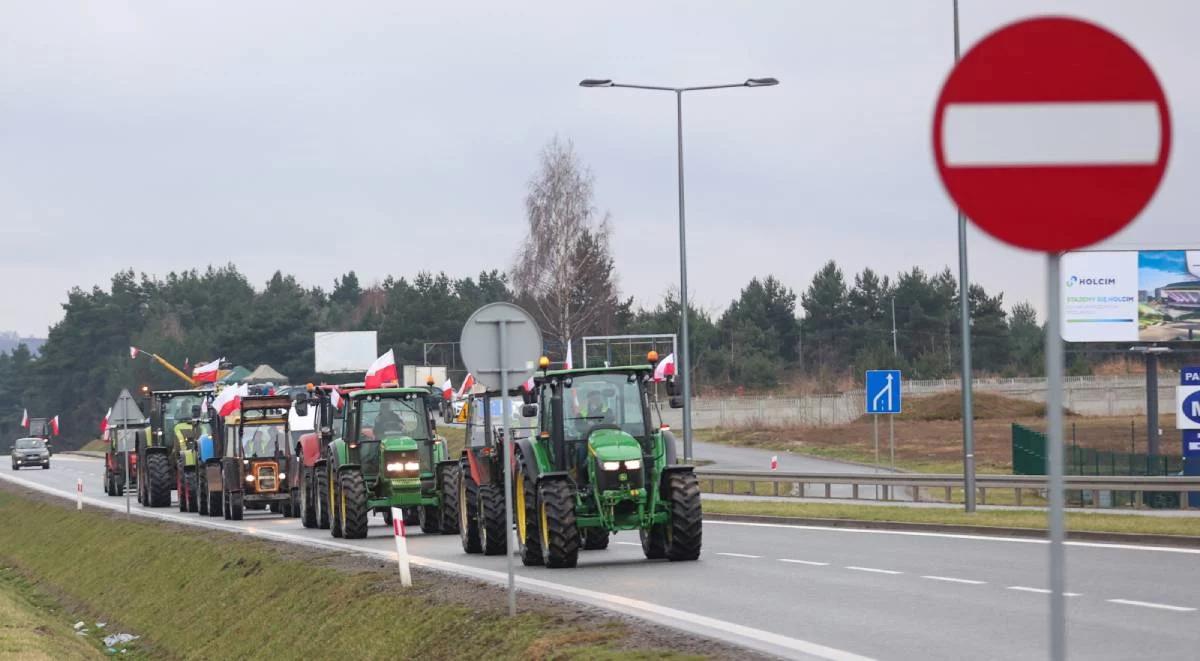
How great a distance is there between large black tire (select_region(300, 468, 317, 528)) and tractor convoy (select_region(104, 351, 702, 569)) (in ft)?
0.17

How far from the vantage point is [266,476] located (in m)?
37.9

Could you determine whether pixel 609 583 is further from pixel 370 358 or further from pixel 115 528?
pixel 370 358

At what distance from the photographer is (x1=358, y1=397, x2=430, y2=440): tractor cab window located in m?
29.4

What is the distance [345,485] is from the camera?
28062 mm

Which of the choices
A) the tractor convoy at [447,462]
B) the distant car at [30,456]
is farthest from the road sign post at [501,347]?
the distant car at [30,456]

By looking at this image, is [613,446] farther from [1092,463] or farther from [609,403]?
[1092,463]

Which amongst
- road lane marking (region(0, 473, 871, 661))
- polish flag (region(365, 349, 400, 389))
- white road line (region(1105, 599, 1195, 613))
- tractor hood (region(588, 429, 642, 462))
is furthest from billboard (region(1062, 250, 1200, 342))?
white road line (region(1105, 599, 1195, 613))

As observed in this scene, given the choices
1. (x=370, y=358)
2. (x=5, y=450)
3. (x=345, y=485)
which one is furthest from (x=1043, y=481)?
(x=5, y=450)

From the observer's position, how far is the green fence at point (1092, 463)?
36.0 metres

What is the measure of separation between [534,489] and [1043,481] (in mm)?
16992

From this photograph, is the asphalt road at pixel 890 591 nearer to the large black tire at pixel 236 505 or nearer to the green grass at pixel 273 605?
the green grass at pixel 273 605

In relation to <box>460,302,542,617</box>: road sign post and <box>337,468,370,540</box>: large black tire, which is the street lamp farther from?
<box>460,302,542,617</box>: road sign post

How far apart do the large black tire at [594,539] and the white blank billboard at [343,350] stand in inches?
3172

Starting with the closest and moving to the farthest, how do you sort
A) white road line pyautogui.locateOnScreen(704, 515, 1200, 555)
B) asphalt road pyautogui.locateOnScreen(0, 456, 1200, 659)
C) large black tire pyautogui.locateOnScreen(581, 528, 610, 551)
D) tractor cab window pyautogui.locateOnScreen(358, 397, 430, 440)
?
asphalt road pyautogui.locateOnScreen(0, 456, 1200, 659)
white road line pyautogui.locateOnScreen(704, 515, 1200, 555)
large black tire pyautogui.locateOnScreen(581, 528, 610, 551)
tractor cab window pyautogui.locateOnScreen(358, 397, 430, 440)
